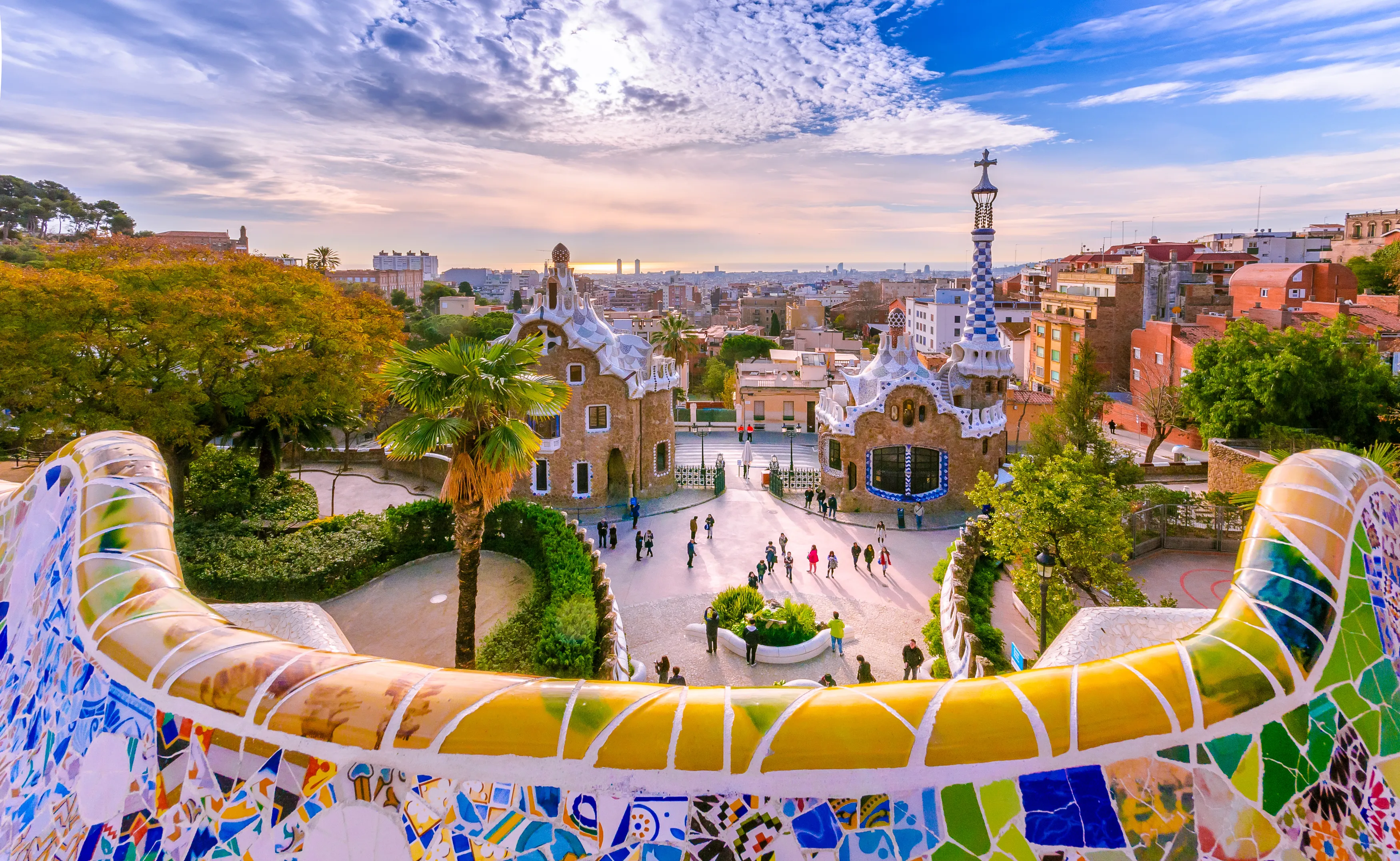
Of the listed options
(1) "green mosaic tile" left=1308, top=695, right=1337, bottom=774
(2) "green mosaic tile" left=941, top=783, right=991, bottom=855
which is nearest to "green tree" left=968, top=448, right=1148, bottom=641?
(1) "green mosaic tile" left=1308, top=695, right=1337, bottom=774

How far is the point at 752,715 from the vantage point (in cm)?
373

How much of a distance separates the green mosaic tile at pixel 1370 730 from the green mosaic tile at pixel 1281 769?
1.80 ft

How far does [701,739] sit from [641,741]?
0.91 ft

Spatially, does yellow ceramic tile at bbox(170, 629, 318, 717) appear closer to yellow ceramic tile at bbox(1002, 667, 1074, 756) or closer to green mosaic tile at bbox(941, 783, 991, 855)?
green mosaic tile at bbox(941, 783, 991, 855)

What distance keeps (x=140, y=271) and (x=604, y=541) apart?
652 inches

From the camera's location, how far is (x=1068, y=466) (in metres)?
19.2

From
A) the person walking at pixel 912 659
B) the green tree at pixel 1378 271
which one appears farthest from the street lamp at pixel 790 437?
the green tree at pixel 1378 271

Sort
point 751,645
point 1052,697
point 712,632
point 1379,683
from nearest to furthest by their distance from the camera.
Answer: point 1052,697, point 1379,683, point 751,645, point 712,632

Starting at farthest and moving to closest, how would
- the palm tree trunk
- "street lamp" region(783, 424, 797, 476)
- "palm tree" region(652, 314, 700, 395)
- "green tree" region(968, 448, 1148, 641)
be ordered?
"palm tree" region(652, 314, 700, 395) → "street lamp" region(783, 424, 797, 476) → "green tree" region(968, 448, 1148, 641) → the palm tree trunk

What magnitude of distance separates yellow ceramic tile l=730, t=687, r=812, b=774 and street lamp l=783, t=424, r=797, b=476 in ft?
103

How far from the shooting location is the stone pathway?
714 inches

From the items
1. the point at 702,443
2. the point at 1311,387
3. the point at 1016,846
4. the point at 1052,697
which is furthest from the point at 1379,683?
the point at 702,443

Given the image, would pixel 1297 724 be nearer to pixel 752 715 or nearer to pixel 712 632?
pixel 752 715

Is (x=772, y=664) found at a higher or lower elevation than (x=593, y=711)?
lower
